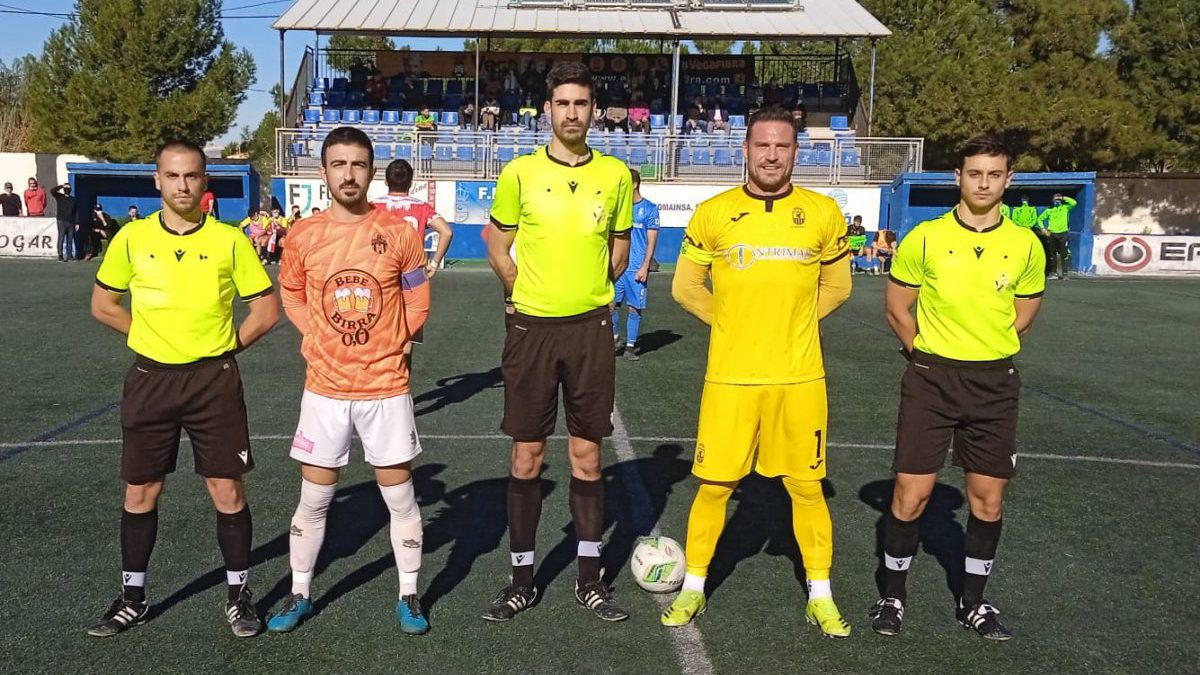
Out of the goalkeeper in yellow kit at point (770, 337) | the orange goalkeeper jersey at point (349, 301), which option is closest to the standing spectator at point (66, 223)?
the orange goalkeeper jersey at point (349, 301)

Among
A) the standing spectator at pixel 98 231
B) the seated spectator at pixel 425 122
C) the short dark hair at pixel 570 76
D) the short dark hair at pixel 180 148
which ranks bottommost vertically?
the standing spectator at pixel 98 231

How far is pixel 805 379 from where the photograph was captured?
4.16 meters

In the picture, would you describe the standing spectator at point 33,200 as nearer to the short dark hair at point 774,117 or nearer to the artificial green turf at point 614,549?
the artificial green turf at point 614,549

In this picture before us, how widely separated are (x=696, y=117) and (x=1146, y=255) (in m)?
14.0

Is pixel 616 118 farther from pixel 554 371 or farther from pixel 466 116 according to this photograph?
pixel 554 371

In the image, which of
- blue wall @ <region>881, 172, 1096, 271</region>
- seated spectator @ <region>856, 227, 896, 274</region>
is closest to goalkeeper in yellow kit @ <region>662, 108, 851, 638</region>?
seated spectator @ <region>856, 227, 896, 274</region>

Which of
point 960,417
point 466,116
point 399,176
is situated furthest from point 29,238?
point 960,417

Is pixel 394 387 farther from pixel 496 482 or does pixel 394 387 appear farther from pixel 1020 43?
pixel 1020 43

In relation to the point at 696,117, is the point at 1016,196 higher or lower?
lower

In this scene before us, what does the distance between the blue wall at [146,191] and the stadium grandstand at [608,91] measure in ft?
8.62

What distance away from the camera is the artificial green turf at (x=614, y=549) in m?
3.97

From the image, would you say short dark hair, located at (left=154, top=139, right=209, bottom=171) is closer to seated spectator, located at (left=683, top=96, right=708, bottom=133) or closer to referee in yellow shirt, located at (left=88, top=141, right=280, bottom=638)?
referee in yellow shirt, located at (left=88, top=141, right=280, bottom=638)

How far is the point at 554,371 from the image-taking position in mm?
4355

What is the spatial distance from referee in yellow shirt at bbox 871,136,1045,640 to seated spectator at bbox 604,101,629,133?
2706 centimetres
